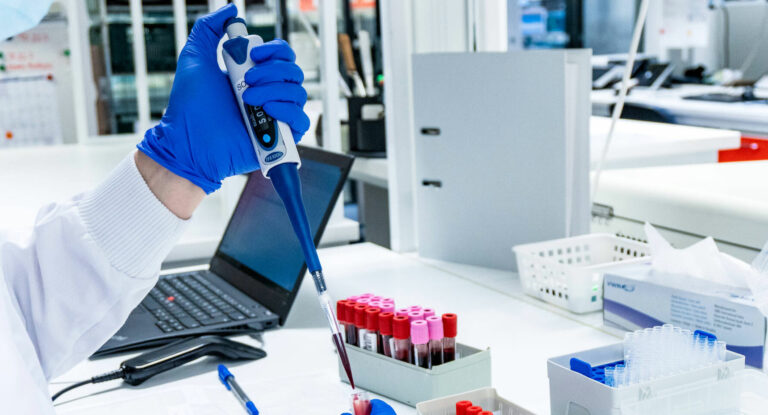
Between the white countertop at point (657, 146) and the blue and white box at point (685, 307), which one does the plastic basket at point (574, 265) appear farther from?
the white countertop at point (657, 146)

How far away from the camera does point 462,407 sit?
75 centimetres

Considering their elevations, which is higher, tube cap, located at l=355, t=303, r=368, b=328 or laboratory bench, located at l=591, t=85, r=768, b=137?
laboratory bench, located at l=591, t=85, r=768, b=137

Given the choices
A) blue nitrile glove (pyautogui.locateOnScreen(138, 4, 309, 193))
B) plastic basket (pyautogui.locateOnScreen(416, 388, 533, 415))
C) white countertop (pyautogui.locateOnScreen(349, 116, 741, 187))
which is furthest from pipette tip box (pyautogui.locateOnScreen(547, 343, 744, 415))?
white countertop (pyautogui.locateOnScreen(349, 116, 741, 187))

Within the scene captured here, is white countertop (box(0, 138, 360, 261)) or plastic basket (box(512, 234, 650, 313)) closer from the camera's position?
plastic basket (box(512, 234, 650, 313))

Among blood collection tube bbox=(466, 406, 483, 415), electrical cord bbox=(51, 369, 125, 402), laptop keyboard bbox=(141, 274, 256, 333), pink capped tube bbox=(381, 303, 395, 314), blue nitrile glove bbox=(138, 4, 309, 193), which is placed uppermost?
blue nitrile glove bbox=(138, 4, 309, 193)

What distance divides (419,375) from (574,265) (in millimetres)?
556

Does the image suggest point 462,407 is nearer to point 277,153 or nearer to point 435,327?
point 435,327

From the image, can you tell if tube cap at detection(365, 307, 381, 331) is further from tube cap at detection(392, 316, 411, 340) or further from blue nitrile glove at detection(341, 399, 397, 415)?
blue nitrile glove at detection(341, 399, 397, 415)

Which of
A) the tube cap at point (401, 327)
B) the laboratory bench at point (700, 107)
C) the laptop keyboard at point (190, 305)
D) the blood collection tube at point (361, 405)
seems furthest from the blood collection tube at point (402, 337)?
the laboratory bench at point (700, 107)

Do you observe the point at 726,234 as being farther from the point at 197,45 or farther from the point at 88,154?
the point at 88,154

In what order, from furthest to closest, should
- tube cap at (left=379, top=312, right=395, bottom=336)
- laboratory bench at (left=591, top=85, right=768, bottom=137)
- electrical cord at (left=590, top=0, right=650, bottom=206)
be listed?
laboratory bench at (left=591, top=85, right=768, bottom=137), electrical cord at (left=590, top=0, right=650, bottom=206), tube cap at (left=379, top=312, right=395, bottom=336)

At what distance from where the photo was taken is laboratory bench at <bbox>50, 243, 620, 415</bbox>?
0.96m

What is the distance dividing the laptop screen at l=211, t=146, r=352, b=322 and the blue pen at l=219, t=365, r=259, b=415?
0.75ft

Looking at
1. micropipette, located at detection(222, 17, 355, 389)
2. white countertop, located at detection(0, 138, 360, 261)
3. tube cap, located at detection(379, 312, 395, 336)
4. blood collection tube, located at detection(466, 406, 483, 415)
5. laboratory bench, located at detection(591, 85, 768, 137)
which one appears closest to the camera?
blood collection tube, located at detection(466, 406, 483, 415)
